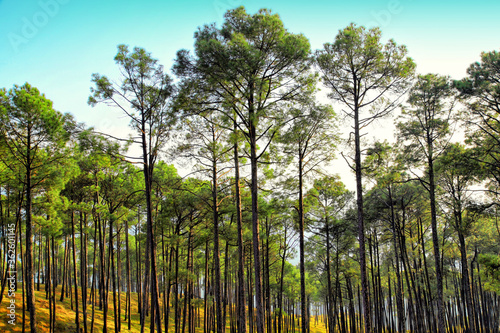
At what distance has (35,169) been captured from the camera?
1477 cm

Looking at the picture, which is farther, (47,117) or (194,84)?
(47,117)

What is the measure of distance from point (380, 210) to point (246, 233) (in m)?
11.6

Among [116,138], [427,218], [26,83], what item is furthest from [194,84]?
[427,218]

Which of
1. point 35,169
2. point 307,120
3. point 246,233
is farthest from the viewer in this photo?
point 246,233

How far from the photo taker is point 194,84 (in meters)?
11.7

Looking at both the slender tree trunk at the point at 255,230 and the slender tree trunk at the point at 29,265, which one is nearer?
the slender tree trunk at the point at 255,230

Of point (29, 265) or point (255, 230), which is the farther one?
point (29, 265)

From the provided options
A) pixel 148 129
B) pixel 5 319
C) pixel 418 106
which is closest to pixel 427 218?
pixel 418 106

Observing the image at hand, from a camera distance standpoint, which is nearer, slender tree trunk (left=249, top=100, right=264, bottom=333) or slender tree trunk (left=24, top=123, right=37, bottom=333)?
slender tree trunk (left=249, top=100, right=264, bottom=333)

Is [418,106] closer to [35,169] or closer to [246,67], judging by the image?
[246,67]

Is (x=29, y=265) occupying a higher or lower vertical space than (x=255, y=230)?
lower

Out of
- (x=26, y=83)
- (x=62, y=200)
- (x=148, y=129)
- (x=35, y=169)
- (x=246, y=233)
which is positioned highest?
(x=26, y=83)

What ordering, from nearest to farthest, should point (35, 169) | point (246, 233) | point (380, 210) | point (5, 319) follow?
point (35, 169) < point (5, 319) < point (246, 233) < point (380, 210)

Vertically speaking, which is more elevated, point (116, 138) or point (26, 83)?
point (26, 83)
